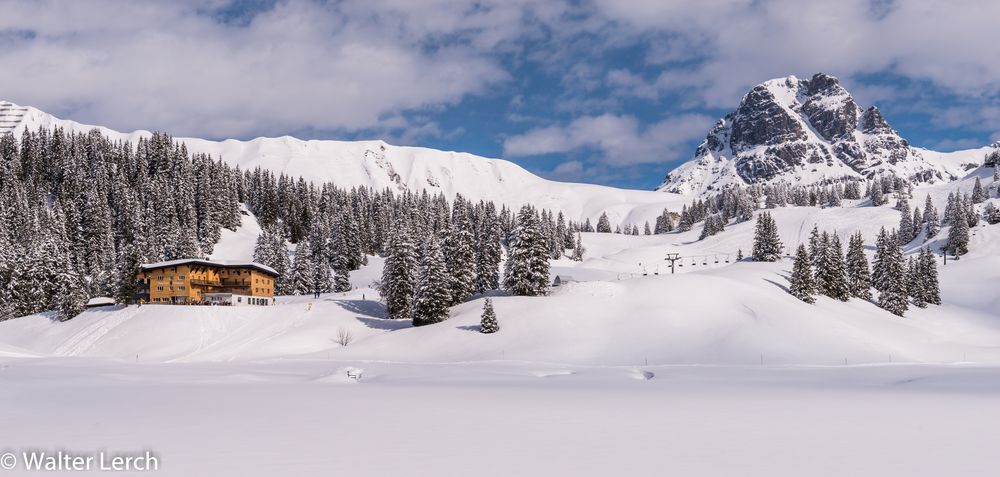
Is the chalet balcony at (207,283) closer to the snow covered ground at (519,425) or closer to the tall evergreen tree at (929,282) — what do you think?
the snow covered ground at (519,425)

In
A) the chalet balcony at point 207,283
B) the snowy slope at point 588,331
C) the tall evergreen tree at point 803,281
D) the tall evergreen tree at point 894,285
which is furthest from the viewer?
the chalet balcony at point 207,283

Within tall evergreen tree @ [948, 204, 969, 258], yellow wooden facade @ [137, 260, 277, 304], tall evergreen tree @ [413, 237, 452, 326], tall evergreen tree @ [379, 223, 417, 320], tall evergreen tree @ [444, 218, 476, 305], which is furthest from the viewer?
tall evergreen tree @ [948, 204, 969, 258]

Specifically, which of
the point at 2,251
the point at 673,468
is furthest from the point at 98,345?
the point at 673,468

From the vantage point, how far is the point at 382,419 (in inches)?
835

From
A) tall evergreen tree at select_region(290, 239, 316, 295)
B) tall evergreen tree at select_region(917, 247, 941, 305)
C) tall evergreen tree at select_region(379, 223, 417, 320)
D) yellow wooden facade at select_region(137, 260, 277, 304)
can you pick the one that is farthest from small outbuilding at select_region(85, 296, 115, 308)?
tall evergreen tree at select_region(917, 247, 941, 305)

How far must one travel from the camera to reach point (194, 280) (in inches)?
3661

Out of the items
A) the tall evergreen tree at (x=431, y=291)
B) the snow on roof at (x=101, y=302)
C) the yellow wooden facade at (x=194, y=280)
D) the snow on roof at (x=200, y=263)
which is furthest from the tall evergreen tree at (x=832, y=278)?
the snow on roof at (x=101, y=302)

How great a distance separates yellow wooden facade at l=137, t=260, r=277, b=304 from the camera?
9256cm

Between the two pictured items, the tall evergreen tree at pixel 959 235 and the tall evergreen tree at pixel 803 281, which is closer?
the tall evergreen tree at pixel 803 281

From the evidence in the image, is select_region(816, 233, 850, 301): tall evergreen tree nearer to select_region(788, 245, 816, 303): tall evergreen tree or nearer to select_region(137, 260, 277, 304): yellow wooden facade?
A: select_region(788, 245, 816, 303): tall evergreen tree

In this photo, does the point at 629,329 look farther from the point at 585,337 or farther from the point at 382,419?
the point at 382,419

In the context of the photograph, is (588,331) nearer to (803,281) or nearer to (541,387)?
(541,387)

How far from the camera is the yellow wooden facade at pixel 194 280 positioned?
304ft

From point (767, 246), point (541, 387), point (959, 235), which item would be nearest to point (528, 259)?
point (541, 387)
